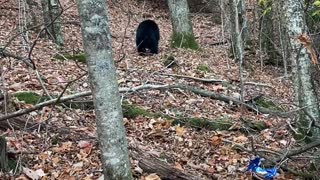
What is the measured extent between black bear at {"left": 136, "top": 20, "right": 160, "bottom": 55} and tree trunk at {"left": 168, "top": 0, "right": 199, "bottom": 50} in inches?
24.2

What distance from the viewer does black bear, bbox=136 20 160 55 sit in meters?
12.4

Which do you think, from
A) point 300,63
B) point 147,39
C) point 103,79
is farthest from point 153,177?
point 147,39

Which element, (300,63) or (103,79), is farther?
(300,63)

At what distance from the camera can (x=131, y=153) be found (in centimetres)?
554

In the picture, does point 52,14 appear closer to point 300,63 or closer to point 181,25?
point 181,25

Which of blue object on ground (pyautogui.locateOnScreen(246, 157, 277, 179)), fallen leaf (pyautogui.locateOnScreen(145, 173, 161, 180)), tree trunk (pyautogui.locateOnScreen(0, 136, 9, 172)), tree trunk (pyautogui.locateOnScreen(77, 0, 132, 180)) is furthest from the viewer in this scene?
blue object on ground (pyautogui.locateOnScreen(246, 157, 277, 179))

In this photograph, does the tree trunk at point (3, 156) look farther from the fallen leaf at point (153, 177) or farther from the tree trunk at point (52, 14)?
the tree trunk at point (52, 14)

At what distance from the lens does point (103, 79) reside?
390 cm

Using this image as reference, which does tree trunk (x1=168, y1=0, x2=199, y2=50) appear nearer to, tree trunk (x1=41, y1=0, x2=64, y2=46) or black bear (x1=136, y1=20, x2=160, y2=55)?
black bear (x1=136, y1=20, x2=160, y2=55)

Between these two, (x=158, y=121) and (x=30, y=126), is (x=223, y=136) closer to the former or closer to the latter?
(x=158, y=121)

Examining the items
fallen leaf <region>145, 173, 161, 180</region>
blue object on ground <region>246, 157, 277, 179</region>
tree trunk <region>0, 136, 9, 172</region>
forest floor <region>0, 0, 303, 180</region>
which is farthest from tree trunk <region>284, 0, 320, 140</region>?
tree trunk <region>0, 136, 9, 172</region>

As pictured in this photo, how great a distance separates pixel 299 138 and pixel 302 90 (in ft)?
2.59

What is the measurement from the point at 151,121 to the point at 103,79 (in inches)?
125

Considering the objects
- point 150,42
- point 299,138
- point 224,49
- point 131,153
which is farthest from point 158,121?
point 224,49
